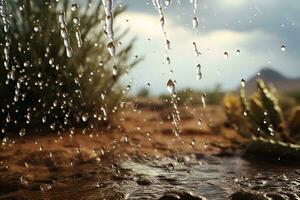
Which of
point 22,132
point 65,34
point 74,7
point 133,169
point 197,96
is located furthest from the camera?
point 197,96

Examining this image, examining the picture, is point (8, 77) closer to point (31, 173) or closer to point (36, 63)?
point (36, 63)

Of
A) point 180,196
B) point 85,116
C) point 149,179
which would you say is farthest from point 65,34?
point 180,196

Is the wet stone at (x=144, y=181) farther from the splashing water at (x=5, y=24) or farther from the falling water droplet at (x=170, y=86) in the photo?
the splashing water at (x=5, y=24)

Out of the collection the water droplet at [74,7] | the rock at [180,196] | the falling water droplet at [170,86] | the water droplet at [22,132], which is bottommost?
the rock at [180,196]

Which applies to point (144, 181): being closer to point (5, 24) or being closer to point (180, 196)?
point (180, 196)

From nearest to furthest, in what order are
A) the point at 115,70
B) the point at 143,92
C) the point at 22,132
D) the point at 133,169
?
the point at 133,169 → the point at 22,132 → the point at 115,70 → the point at 143,92

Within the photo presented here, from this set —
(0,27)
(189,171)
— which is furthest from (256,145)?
(0,27)

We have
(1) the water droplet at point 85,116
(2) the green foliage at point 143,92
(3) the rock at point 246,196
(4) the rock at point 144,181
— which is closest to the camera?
(3) the rock at point 246,196

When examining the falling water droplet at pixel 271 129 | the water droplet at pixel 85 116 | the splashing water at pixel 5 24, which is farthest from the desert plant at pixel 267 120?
the splashing water at pixel 5 24
